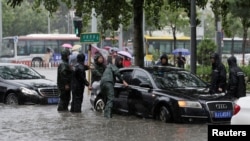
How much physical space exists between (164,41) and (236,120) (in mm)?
53227

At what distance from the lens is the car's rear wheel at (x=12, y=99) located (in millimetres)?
19469

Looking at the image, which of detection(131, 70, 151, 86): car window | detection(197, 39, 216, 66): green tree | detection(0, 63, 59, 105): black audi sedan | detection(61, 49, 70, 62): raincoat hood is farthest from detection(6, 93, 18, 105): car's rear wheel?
detection(197, 39, 216, 66): green tree

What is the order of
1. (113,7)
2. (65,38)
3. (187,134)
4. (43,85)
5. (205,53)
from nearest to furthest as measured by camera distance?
1. (187,134)
2. (43,85)
3. (113,7)
4. (205,53)
5. (65,38)

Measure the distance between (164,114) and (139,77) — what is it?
1.78 metres

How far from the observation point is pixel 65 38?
6259cm

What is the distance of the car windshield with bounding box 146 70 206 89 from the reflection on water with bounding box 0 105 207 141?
1.06 m

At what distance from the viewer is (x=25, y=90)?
19062 mm

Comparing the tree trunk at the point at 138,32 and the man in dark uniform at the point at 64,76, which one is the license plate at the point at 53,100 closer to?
the man in dark uniform at the point at 64,76

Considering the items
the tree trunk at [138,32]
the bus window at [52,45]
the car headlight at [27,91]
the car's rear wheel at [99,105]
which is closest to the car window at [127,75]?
the car's rear wheel at [99,105]

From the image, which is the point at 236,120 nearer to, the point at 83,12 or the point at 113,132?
the point at 113,132

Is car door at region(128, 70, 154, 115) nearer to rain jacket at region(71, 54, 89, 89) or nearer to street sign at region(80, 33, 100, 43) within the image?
rain jacket at region(71, 54, 89, 89)

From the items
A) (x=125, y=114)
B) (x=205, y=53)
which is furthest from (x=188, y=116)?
(x=205, y=53)

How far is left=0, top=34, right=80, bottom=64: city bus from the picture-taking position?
58.5 meters

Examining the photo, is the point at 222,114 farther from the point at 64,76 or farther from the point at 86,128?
the point at 64,76
